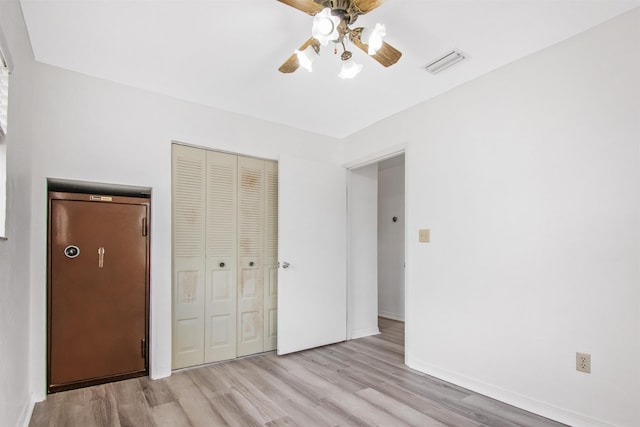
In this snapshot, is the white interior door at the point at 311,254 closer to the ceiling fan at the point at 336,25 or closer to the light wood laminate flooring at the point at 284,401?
the light wood laminate flooring at the point at 284,401

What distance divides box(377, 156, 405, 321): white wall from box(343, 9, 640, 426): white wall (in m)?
2.11

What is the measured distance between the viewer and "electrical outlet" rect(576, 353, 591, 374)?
2.02 metres

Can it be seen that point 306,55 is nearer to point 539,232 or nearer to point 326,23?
point 326,23

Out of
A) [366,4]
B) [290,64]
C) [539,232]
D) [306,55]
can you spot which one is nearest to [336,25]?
[366,4]

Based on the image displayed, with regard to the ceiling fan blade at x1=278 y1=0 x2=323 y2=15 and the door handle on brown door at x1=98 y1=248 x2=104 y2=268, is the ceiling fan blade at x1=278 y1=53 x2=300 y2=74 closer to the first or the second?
the ceiling fan blade at x1=278 y1=0 x2=323 y2=15

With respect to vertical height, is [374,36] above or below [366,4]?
below

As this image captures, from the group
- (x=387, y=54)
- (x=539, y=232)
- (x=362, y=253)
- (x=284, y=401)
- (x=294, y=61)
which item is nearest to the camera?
(x=387, y=54)

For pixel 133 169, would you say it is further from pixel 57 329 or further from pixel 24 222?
pixel 57 329

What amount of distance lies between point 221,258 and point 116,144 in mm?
1339

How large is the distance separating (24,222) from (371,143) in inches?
122

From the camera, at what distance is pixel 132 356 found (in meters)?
2.76

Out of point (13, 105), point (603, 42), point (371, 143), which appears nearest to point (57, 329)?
point (13, 105)

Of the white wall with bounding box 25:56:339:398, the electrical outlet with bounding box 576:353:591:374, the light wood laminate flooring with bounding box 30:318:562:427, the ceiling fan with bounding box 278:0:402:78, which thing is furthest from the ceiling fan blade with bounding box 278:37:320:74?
the electrical outlet with bounding box 576:353:591:374

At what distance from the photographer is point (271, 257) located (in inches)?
142
